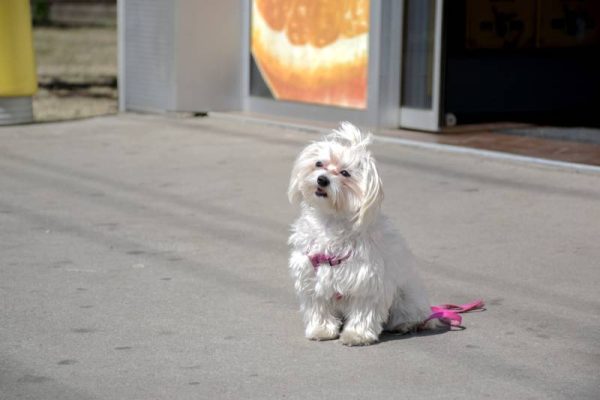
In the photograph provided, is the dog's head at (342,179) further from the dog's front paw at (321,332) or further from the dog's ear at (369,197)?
the dog's front paw at (321,332)

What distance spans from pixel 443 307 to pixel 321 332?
2.45ft

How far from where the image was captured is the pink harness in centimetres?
530

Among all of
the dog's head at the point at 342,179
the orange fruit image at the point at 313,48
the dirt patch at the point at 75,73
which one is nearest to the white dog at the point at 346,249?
the dog's head at the point at 342,179

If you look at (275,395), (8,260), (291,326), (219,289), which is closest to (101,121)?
(8,260)

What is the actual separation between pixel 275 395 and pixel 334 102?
743 centimetres

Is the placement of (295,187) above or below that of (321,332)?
above

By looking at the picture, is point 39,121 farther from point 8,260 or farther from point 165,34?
point 8,260

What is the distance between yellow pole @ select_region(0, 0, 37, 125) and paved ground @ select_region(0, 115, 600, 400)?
1178mm

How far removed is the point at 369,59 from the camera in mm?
11453

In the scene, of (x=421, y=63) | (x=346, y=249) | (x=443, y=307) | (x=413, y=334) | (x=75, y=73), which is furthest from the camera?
(x=75, y=73)

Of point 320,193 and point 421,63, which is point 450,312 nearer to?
point 320,193

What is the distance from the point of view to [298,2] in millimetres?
12156

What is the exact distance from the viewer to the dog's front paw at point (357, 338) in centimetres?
534

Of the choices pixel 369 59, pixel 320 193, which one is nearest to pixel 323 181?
pixel 320 193
